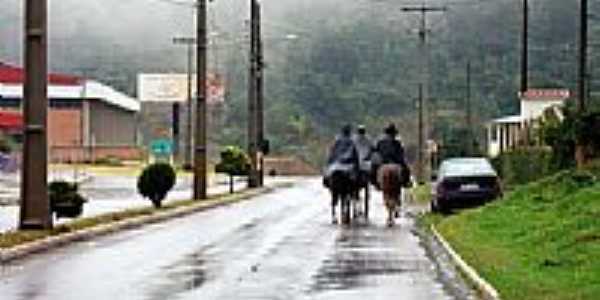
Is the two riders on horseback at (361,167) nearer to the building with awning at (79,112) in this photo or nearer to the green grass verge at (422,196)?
the green grass verge at (422,196)

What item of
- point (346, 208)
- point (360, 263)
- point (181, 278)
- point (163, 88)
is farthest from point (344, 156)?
point (163, 88)

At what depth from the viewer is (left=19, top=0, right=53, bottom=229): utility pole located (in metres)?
27.6

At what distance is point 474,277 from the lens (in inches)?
758

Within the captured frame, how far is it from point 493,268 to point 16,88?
91639mm

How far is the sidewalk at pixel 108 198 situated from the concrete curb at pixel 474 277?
30.8 ft

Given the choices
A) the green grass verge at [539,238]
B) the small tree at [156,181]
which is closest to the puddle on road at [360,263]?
the green grass verge at [539,238]

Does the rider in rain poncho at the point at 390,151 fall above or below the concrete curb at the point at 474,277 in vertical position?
above

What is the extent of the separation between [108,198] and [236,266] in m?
31.3

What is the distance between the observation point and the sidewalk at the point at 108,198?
36.5 m

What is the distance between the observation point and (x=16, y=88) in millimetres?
109125

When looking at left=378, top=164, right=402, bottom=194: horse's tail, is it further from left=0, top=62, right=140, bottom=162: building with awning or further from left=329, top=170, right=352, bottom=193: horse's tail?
left=0, top=62, right=140, bottom=162: building with awning

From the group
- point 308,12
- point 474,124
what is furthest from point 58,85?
point 308,12

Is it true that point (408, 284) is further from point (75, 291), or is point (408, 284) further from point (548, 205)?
point (548, 205)

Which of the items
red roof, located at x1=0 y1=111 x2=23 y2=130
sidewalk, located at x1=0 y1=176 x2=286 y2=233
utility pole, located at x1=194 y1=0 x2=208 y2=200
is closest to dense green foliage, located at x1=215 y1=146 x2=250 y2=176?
sidewalk, located at x1=0 y1=176 x2=286 y2=233
